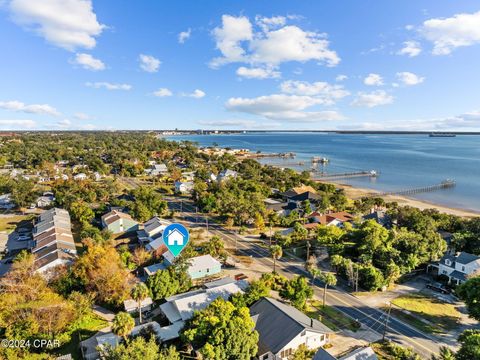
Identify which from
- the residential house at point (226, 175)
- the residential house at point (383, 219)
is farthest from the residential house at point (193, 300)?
the residential house at point (226, 175)

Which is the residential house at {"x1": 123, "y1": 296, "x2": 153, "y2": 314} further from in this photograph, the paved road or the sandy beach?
the sandy beach

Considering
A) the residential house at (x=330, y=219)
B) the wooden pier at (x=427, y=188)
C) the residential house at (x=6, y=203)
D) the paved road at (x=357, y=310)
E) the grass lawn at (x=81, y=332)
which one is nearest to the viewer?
the grass lawn at (x=81, y=332)

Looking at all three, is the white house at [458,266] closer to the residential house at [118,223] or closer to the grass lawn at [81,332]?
the grass lawn at [81,332]

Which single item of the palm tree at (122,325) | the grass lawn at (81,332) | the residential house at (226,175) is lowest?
the grass lawn at (81,332)

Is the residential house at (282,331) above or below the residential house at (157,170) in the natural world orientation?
below

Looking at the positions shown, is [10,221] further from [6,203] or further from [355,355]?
[355,355]

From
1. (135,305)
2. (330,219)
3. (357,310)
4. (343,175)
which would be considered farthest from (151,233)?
(343,175)

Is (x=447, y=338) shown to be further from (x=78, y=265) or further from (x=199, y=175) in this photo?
(x=199, y=175)

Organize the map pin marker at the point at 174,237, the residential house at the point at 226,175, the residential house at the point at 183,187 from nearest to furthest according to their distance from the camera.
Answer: the map pin marker at the point at 174,237, the residential house at the point at 183,187, the residential house at the point at 226,175
